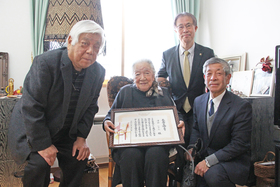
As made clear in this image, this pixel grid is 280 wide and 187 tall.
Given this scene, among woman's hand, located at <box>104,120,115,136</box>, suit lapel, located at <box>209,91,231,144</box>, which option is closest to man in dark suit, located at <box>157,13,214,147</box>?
suit lapel, located at <box>209,91,231,144</box>

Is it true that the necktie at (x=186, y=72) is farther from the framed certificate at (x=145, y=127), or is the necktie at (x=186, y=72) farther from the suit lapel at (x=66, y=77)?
the suit lapel at (x=66, y=77)

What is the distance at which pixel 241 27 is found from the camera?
8.91ft

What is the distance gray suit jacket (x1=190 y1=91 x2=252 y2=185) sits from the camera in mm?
1557

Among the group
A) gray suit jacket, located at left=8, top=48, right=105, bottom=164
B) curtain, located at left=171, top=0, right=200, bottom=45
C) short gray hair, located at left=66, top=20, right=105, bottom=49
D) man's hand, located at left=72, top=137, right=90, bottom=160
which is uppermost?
curtain, located at left=171, top=0, right=200, bottom=45

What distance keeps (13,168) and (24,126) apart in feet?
2.15

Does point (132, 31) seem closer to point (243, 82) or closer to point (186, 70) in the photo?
point (186, 70)

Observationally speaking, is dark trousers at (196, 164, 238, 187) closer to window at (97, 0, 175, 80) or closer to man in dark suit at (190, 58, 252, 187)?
man in dark suit at (190, 58, 252, 187)

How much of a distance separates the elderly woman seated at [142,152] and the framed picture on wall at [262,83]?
1.14 m

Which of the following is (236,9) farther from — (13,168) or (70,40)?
(13,168)

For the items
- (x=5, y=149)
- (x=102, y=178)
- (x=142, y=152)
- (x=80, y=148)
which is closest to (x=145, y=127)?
(x=142, y=152)

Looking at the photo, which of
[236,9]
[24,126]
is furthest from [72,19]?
[236,9]

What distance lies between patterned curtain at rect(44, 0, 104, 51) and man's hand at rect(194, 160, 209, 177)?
1.43 metres

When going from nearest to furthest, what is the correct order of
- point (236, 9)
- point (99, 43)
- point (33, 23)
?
1. point (99, 43)
2. point (33, 23)
3. point (236, 9)

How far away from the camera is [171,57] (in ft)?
7.56
